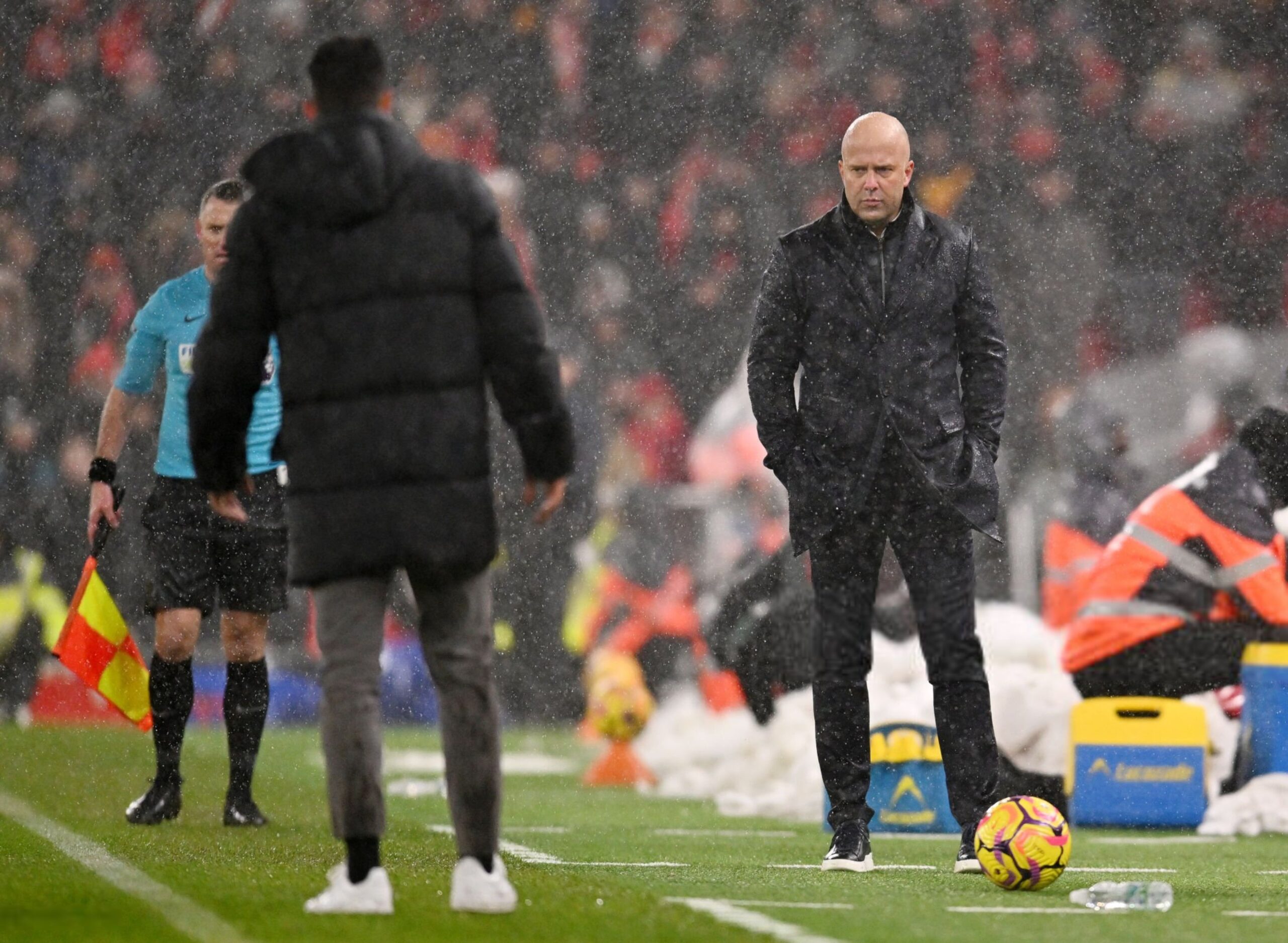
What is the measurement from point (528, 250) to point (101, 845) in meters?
7.94

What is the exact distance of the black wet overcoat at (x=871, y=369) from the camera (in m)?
4.50

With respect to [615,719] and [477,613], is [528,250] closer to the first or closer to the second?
[615,719]

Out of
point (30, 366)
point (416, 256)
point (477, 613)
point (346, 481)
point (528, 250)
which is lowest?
point (477, 613)

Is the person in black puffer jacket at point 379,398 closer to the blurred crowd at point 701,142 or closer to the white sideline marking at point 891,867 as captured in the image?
the white sideline marking at point 891,867

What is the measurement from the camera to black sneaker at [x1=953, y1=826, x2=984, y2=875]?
4383 mm

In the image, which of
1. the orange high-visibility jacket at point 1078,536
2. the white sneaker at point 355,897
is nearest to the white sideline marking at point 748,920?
the white sneaker at point 355,897

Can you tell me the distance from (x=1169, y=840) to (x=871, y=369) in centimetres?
192

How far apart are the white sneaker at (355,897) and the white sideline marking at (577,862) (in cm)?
116

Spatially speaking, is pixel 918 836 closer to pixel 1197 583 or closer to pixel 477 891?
A: pixel 1197 583

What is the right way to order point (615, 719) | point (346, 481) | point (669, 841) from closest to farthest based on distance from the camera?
1. point (346, 481)
2. point (669, 841)
3. point (615, 719)

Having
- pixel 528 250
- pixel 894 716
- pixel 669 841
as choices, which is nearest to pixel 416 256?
pixel 669 841

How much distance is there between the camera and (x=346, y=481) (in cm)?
330

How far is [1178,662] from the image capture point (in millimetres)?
6352

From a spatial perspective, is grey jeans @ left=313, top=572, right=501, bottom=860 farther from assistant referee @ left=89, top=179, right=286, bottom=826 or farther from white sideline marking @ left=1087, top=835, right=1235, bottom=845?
white sideline marking @ left=1087, top=835, right=1235, bottom=845
